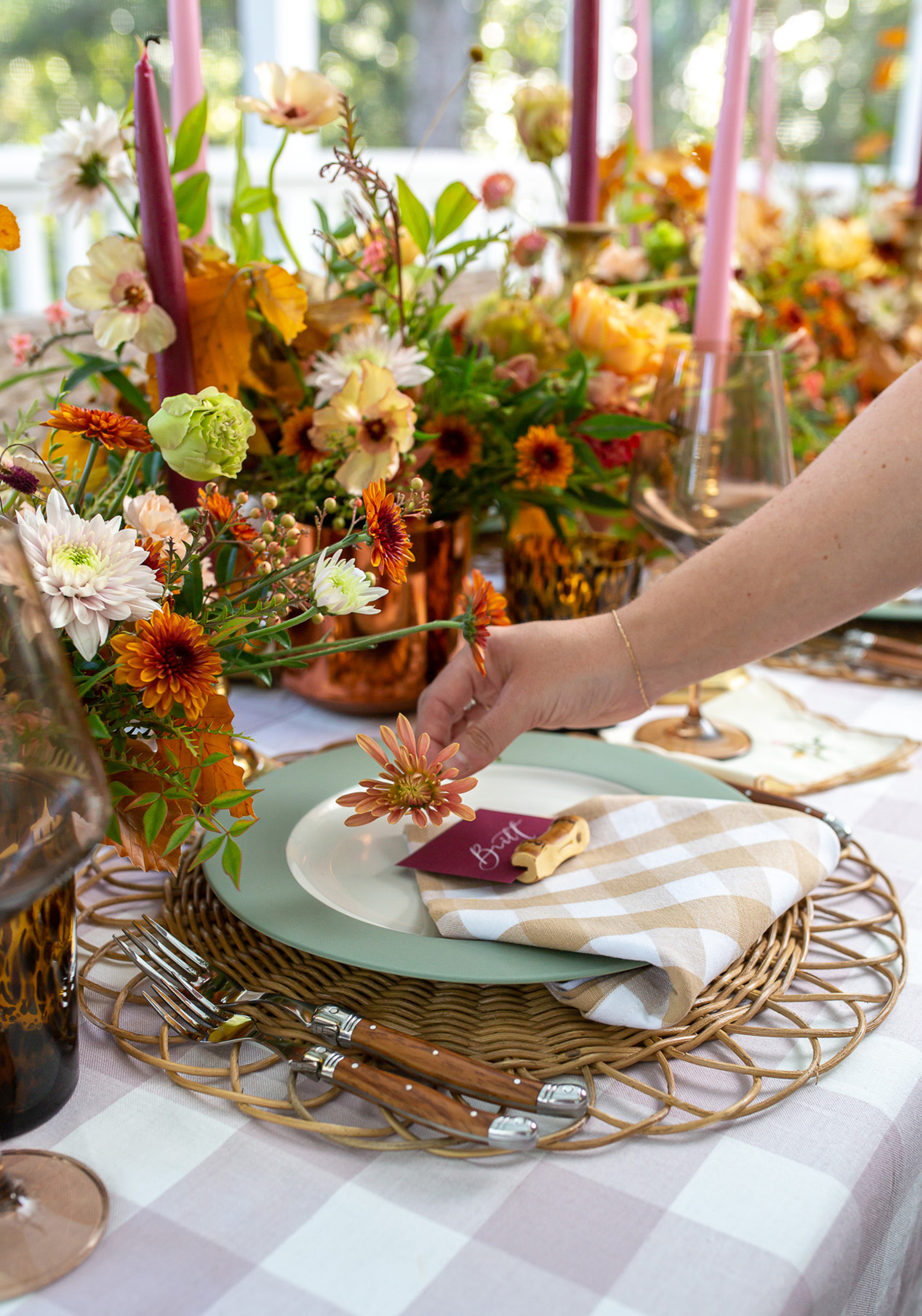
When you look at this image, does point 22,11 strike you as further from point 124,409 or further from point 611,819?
point 611,819

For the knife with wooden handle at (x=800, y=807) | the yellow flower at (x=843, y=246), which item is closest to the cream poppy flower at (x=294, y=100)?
the knife with wooden handle at (x=800, y=807)

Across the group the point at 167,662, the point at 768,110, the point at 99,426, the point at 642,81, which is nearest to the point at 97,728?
the point at 167,662

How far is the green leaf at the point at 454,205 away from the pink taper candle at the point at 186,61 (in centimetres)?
17

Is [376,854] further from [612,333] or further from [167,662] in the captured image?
[612,333]

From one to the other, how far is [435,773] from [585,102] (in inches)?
27.9

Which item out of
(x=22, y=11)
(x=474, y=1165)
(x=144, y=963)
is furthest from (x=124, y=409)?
(x=22, y=11)

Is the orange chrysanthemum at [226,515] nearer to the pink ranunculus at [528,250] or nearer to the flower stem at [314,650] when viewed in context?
the flower stem at [314,650]

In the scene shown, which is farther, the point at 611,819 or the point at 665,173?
the point at 665,173

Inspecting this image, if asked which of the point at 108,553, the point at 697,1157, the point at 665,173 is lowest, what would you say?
the point at 697,1157

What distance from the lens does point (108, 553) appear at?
1.51ft

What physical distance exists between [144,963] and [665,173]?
127 cm

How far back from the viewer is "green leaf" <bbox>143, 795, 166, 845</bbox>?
49 centimetres

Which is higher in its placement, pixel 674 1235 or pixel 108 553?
pixel 108 553

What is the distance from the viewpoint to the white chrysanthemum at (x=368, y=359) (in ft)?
2.40
